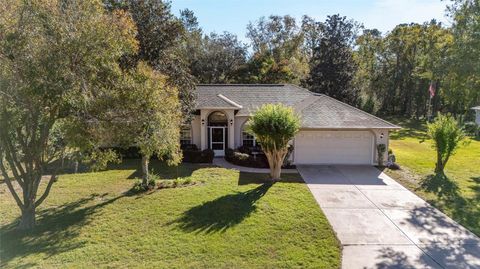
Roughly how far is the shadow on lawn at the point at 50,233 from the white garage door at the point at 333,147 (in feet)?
38.0

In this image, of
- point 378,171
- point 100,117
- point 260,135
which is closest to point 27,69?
point 100,117

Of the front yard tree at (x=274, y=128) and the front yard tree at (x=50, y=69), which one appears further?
the front yard tree at (x=274, y=128)

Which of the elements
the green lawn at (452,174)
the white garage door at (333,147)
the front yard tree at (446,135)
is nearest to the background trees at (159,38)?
the white garage door at (333,147)

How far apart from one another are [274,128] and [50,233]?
32.3 ft

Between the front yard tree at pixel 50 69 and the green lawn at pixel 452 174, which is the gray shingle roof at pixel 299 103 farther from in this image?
the front yard tree at pixel 50 69

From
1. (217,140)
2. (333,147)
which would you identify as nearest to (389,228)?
(333,147)

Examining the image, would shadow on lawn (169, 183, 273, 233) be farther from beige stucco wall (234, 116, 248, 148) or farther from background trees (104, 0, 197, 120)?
beige stucco wall (234, 116, 248, 148)

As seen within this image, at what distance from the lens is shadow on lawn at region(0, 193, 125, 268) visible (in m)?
10.1

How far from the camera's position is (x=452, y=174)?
19.2m

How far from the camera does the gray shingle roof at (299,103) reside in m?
20.8

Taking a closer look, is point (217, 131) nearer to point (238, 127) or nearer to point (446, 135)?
point (238, 127)

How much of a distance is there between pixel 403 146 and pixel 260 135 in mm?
17491

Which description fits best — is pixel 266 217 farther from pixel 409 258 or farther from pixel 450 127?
pixel 450 127

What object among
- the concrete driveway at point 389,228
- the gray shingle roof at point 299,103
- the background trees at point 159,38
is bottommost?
the concrete driveway at point 389,228
